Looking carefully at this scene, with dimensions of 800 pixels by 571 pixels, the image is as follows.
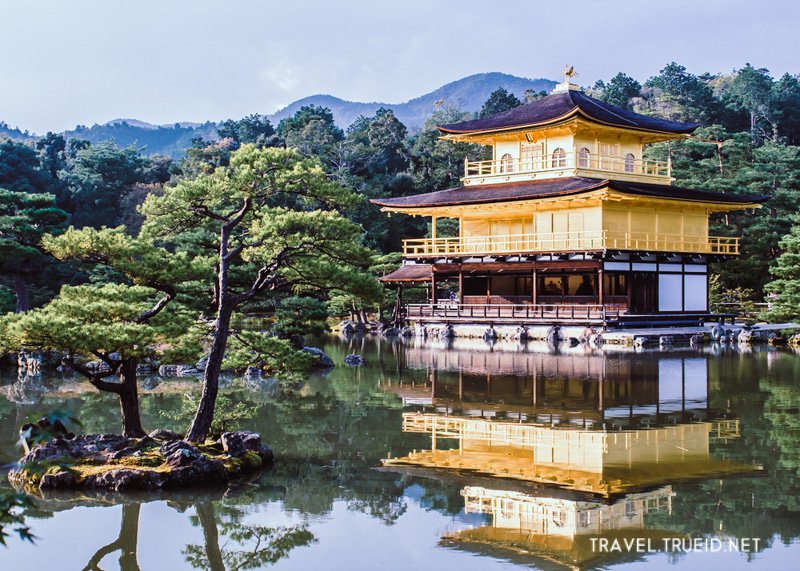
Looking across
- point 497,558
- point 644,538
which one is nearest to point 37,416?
point 497,558

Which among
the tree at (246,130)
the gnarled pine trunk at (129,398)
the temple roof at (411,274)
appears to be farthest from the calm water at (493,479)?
the tree at (246,130)

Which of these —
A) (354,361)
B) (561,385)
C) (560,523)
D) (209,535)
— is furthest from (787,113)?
(209,535)

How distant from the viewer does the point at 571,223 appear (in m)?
30.2

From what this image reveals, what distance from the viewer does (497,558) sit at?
7000 mm

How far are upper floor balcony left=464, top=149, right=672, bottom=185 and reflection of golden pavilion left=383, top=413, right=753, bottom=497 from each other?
19.9m

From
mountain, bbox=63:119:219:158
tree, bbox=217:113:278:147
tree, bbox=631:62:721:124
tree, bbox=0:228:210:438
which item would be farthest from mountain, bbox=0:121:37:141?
tree, bbox=0:228:210:438

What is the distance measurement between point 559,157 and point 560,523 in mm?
25534

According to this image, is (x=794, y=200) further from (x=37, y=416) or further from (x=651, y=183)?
(x=37, y=416)

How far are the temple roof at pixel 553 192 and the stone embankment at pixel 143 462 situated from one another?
19.3 m

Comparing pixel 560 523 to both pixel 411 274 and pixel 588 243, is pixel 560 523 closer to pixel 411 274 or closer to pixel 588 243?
pixel 588 243

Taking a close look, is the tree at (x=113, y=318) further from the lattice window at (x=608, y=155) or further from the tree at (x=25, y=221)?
the lattice window at (x=608, y=155)

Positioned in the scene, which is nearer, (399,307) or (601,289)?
(601,289)

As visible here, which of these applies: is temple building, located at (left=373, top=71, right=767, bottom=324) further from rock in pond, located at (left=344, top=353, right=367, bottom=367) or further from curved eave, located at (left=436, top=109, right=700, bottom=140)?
rock in pond, located at (left=344, top=353, right=367, bottom=367)

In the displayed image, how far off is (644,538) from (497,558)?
1402 mm
